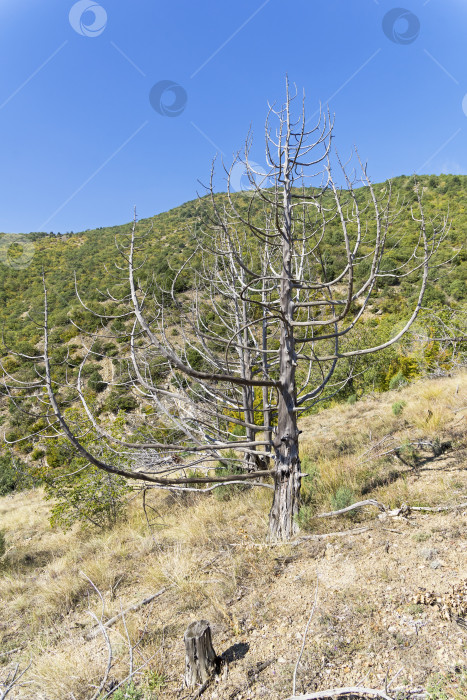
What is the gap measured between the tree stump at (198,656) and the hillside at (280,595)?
87mm

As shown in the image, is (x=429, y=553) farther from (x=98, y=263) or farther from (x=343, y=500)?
(x=98, y=263)

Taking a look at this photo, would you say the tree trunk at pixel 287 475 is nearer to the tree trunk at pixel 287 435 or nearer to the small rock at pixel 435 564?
the tree trunk at pixel 287 435

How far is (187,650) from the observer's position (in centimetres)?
245

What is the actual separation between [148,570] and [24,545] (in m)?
5.85

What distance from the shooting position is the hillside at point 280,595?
233 centimetres

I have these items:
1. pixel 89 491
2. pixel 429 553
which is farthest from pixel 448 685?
pixel 89 491

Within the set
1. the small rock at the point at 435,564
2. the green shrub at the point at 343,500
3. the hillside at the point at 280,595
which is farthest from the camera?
the green shrub at the point at 343,500

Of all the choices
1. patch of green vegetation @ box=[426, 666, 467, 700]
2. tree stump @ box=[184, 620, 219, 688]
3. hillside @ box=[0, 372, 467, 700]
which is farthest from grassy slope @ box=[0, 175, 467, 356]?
patch of green vegetation @ box=[426, 666, 467, 700]

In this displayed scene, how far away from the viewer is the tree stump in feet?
7.96

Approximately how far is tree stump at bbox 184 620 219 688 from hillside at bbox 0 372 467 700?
9cm

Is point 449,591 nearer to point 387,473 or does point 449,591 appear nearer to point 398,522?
point 398,522

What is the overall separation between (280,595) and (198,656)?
3.23 feet

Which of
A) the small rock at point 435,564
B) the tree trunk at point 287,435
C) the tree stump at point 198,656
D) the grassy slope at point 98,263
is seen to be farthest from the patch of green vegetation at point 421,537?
the grassy slope at point 98,263

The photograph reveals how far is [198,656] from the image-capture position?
2438 mm
